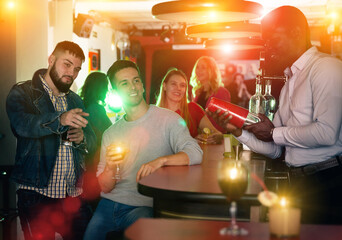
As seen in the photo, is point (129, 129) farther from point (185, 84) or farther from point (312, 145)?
point (185, 84)

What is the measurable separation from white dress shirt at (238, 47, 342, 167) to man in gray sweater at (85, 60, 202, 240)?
0.56m

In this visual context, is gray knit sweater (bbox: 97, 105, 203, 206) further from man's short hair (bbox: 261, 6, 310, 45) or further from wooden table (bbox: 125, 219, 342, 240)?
wooden table (bbox: 125, 219, 342, 240)

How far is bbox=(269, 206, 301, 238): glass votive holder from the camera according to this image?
1.28 m

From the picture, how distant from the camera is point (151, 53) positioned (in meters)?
12.7

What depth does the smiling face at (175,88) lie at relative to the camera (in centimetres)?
430

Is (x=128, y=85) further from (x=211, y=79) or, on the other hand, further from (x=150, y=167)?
(x=211, y=79)

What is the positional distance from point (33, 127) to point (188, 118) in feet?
6.70

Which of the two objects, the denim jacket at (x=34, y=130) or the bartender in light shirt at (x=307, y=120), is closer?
the bartender in light shirt at (x=307, y=120)

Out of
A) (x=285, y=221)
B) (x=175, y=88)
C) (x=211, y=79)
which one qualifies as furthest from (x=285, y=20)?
(x=211, y=79)

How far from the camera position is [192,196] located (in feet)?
→ 6.01

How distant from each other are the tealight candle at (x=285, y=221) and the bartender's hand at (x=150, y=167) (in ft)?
3.47

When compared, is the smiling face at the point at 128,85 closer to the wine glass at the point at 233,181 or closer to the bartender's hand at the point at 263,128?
the bartender's hand at the point at 263,128

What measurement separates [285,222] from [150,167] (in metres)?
1.11

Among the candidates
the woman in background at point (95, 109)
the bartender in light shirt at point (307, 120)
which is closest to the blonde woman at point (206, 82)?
the woman in background at point (95, 109)
